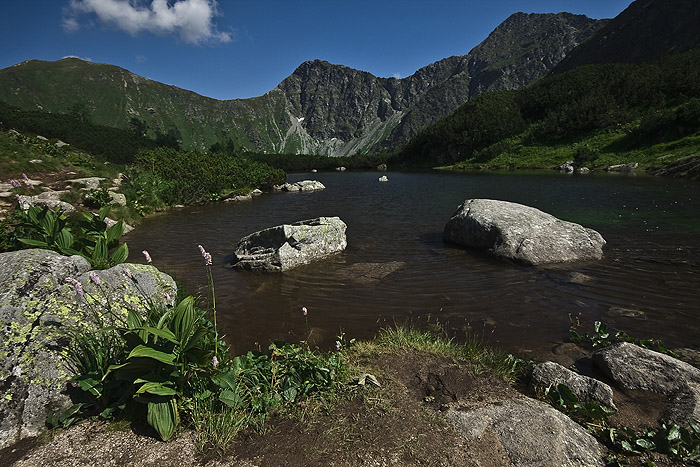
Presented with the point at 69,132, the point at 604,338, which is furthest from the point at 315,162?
the point at 604,338

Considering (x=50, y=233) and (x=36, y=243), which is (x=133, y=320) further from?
(x=50, y=233)

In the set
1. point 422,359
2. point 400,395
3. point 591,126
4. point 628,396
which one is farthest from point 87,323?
point 591,126

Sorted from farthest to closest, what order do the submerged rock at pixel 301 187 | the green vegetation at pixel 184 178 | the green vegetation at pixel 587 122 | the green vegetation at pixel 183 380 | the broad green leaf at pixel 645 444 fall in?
1. the green vegetation at pixel 587 122
2. the submerged rock at pixel 301 187
3. the green vegetation at pixel 184 178
4. the green vegetation at pixel 183 380
5. the broad green leaf at pixel 645 444

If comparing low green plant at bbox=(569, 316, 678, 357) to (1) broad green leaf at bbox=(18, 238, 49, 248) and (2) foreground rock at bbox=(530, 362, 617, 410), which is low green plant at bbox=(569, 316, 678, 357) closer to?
(2) foreground rock at bbox=(530, 362, 617, 410)

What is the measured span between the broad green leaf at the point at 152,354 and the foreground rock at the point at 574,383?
16.9ft

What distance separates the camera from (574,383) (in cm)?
457

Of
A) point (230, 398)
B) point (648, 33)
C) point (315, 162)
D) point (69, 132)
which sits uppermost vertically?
point (648, 33)

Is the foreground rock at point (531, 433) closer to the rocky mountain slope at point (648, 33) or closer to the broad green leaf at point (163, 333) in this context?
the broad green leaf at point (163, 333)

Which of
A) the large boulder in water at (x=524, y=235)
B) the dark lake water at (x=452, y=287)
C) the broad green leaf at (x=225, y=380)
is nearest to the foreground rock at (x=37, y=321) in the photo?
the broad green leaf at (x=225, y=380)

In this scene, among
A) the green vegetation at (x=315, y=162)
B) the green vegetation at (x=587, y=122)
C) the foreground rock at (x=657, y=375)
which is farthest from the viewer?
the green vegetation at (x=315, y=162)

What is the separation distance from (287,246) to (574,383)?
9.39 metres

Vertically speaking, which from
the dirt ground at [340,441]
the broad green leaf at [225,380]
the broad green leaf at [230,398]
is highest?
the broad green leaf at [225,380]

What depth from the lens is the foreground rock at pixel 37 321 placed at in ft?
11.6

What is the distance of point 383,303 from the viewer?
8.52m
